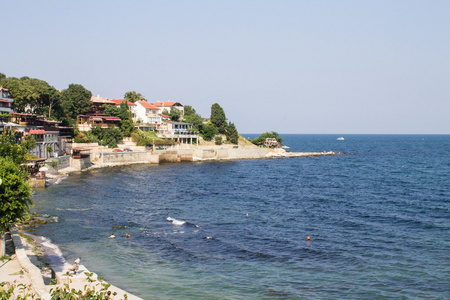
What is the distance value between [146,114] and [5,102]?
5698 cm

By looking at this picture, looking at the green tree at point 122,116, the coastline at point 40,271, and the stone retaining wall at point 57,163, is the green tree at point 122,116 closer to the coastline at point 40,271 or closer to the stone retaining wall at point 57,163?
the stone retaining wall at point 57,163

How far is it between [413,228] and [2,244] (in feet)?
132

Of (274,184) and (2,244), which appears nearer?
(2,244)

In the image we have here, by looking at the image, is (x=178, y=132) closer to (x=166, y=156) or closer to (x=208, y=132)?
(x=208, y=132)

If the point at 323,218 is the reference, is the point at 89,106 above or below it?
above

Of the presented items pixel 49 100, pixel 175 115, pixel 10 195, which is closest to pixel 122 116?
pixel 49 100

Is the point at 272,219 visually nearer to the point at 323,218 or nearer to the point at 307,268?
the point at 323,218

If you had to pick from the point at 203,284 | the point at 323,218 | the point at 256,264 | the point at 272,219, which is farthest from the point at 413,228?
the point at 203,284

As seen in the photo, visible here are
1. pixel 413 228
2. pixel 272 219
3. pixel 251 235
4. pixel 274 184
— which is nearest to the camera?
pixel 251 235

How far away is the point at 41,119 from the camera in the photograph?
9594cm

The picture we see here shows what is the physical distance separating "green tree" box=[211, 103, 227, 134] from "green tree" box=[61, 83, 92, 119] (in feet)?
156

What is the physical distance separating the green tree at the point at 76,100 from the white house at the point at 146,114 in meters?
22.5

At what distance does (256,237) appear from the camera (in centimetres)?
3981

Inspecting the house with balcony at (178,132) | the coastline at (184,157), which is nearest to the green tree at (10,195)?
the coastline at (184,157)
